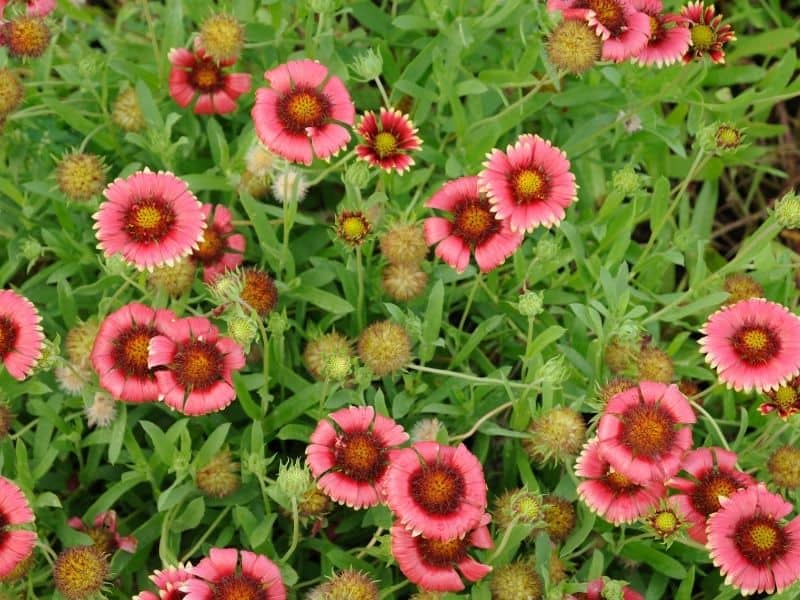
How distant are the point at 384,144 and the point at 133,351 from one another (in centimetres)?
87

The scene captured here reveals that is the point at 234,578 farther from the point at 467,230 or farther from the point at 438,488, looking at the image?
the point at 467,230

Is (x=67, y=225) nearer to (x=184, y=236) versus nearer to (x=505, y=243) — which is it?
(x=184, y=236)

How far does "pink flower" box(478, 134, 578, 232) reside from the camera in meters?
2.62

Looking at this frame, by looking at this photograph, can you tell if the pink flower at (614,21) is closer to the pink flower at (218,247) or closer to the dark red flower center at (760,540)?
the pink flower at (218,247)

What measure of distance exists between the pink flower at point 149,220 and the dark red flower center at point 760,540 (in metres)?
1.55

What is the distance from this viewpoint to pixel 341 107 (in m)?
2.81

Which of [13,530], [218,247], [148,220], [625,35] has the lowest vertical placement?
[13,530]

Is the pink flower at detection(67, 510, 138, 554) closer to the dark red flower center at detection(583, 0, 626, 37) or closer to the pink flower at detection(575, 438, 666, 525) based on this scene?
the pink flower at detection(575, 438, 666, 525)

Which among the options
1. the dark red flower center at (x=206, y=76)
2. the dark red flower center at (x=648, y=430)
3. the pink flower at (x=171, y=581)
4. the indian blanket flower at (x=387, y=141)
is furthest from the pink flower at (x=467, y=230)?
the pink flower at (x=171, y=581)

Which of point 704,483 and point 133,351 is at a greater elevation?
point 704,483

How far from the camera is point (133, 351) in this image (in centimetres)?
260

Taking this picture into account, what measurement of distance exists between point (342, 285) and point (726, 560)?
4.38 ft

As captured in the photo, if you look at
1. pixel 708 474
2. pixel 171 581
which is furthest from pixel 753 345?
pixel 171 581

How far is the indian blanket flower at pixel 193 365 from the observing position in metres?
2.53
